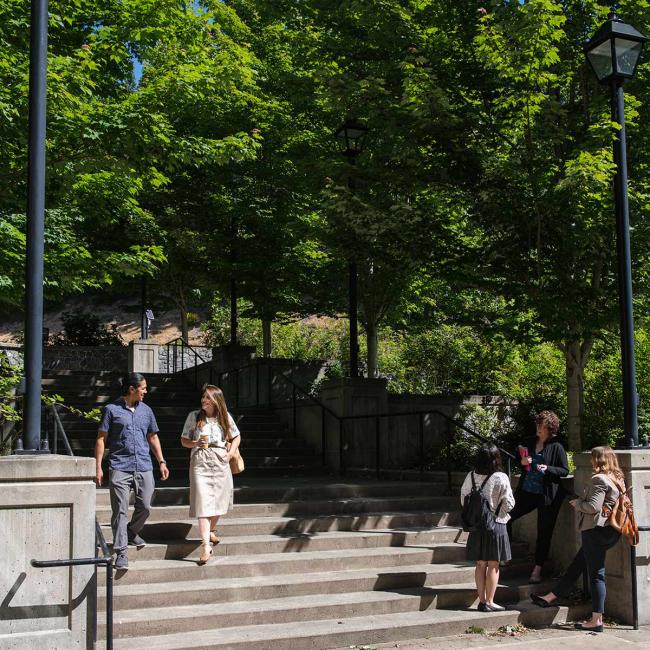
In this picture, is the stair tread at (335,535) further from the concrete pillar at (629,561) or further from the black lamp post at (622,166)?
the black lamp post at (622,166)

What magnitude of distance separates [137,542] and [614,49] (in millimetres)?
7288

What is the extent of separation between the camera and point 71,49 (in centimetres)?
1184

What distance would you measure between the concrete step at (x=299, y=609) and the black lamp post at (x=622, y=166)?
2316 millimetres

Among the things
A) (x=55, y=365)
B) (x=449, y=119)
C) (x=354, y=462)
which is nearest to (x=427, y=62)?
(x=449, y=119)

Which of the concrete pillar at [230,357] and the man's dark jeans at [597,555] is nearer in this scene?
the man's dark jeans at [597,555]

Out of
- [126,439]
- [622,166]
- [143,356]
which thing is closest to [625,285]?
[622,166]

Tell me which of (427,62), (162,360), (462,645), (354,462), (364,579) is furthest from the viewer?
(162,360)

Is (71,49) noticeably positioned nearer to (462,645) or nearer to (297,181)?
(297,181)

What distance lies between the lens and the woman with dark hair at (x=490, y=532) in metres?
7.40

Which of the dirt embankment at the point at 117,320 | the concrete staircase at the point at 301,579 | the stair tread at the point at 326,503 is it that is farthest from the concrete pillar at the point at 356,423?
the dirt embankment at the point at 117,320

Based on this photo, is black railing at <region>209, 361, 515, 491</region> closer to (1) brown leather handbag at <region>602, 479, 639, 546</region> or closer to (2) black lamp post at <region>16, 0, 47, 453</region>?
(1) brown leather handbag at <region>602, 479, 639, 546</region>

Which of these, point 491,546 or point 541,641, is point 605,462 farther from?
point 541,641

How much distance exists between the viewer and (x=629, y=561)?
7.88 metres

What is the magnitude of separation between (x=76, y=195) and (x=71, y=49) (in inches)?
96.4
